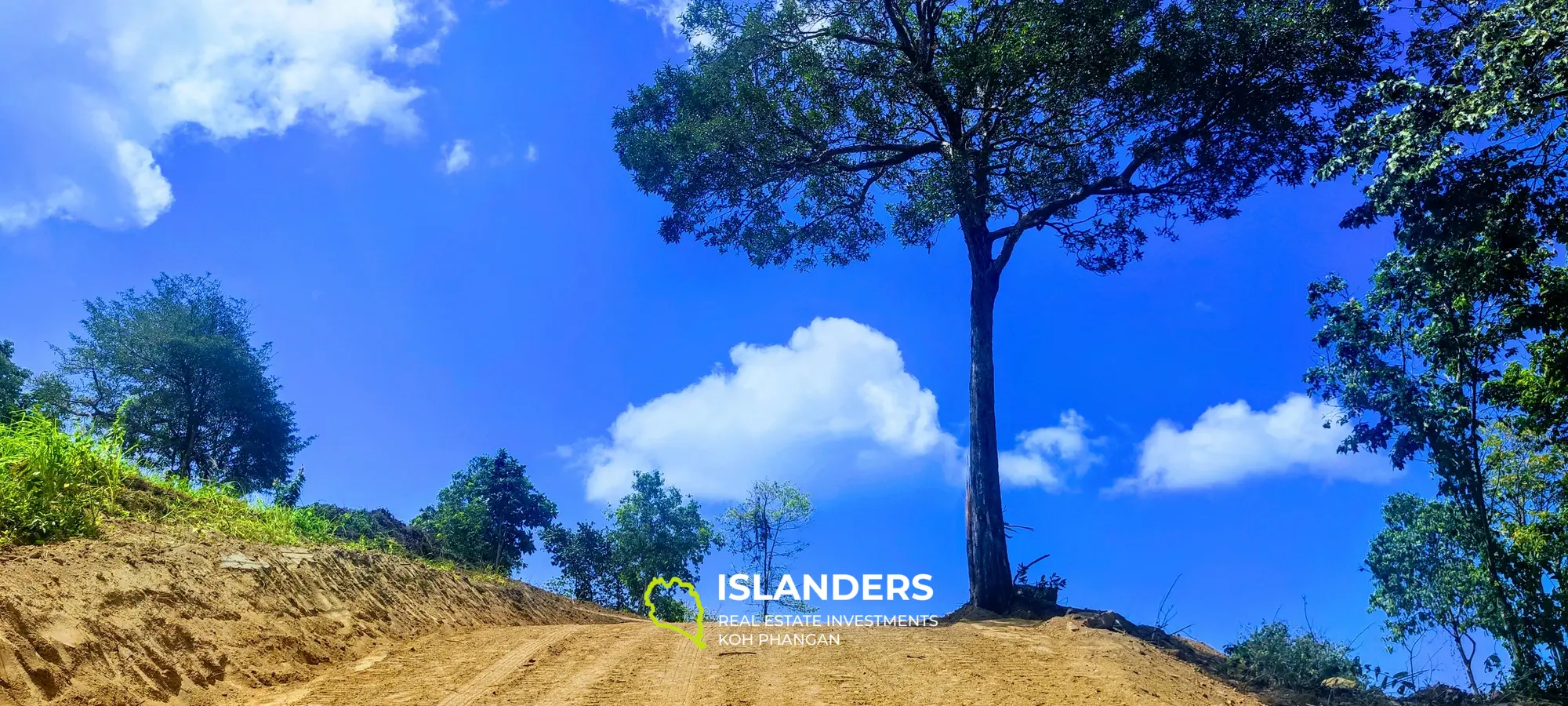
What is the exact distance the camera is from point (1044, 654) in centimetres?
827

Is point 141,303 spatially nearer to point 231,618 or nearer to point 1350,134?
point 231,618

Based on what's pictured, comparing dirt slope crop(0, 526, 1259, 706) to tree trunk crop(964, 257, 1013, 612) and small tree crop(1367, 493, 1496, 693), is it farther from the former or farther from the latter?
small tree crop(1367, 493, 1496, 693)

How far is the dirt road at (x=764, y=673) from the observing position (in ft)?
20.8

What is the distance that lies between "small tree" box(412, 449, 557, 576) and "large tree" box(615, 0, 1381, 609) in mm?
16806

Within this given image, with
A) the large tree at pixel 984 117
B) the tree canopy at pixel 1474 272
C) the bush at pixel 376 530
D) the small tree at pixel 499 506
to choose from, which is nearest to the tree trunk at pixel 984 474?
the large tree at pixel 984 117

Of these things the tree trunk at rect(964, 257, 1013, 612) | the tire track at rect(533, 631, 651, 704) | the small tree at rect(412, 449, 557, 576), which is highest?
the small tree at rect(412, 449, 557, 576)

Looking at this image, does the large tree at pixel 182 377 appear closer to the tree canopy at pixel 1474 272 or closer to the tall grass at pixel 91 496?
the tall grass at pixel 91 496

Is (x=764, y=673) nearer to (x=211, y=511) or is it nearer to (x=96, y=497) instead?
(x=96, y=497)

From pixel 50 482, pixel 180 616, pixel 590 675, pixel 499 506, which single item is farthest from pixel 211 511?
pixel 499 506

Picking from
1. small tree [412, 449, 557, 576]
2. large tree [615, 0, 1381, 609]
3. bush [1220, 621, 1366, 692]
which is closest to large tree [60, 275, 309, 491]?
small tree [412, 449, 557, 576]

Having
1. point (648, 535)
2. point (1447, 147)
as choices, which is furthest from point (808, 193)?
point (648, 535)

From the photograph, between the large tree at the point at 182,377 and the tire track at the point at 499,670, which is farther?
the large tree at the point at 182,377

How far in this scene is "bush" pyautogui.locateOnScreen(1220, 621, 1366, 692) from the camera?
8.47 metres

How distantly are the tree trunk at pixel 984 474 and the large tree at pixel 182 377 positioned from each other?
2723cm
